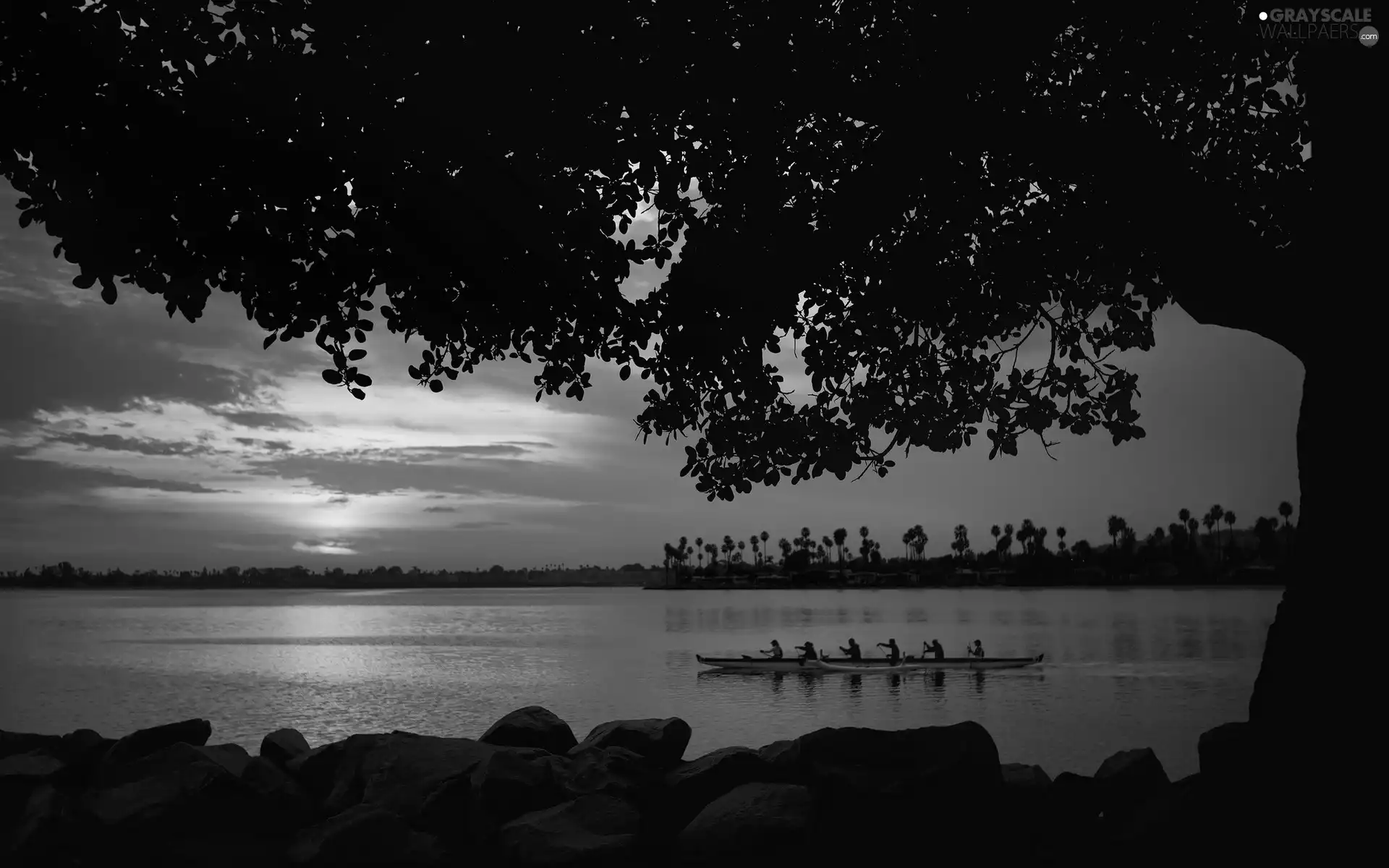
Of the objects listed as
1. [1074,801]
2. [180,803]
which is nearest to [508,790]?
[180,803]

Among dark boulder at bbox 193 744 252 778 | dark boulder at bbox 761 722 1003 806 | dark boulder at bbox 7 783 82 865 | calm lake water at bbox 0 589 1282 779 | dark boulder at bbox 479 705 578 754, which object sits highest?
dark boulder at bbox 761 722 1003 806

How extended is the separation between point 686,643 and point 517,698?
54.9 m

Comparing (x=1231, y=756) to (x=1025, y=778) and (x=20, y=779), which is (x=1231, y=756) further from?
(x=20, y=779)

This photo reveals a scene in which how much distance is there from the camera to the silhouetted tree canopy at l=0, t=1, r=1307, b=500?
820 centimetres

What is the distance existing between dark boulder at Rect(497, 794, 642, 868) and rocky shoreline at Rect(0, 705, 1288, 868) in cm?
2

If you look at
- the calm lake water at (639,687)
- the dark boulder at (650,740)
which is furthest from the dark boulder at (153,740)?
the calm lake water at (639,687)

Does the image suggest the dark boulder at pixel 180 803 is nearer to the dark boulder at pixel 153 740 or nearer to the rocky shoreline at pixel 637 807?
the rocky shoreline at pixel 637 807

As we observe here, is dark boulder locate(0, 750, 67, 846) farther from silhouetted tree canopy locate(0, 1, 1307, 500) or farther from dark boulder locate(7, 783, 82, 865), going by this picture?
silhouetted tree canopy locate(0, 1, 1307, 500)

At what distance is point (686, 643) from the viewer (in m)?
108

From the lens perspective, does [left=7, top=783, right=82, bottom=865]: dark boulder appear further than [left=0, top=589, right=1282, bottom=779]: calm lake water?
No

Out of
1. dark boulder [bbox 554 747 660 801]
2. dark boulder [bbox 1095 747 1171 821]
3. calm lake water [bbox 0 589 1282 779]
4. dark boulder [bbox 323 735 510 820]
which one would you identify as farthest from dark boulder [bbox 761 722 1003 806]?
calm lake water [bbox 0 589 1282 779]

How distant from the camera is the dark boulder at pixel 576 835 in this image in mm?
8641

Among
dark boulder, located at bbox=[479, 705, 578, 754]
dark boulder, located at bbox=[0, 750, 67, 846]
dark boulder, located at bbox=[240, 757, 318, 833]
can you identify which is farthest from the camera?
dark boulder, located at bbox=[479, 705, 578, 754]

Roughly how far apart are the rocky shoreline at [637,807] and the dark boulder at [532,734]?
3.73 feet
